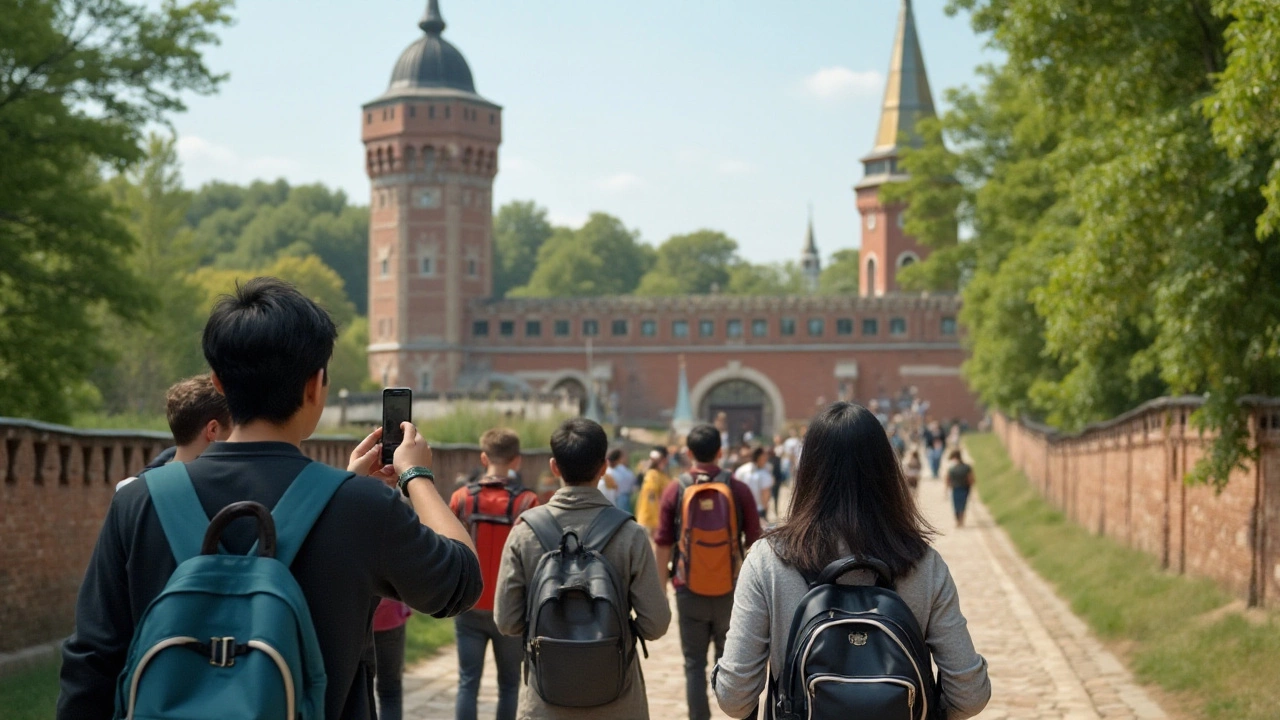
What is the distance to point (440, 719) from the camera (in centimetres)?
812

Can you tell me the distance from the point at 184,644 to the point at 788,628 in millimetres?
1391

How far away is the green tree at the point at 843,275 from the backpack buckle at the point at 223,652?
11731 cm

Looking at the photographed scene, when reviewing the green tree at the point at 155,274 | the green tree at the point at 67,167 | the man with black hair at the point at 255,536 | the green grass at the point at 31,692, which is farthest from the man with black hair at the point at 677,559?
the green tree at the point at 155,274

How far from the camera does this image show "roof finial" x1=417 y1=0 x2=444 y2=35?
218 feet

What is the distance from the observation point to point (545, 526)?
17.2 ft

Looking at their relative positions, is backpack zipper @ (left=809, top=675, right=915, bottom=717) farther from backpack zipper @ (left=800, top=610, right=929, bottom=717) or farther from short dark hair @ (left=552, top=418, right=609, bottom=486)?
short dark hair @ (left=552, top=418, right=609, bottom=486)

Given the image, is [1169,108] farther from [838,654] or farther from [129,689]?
[129,689]

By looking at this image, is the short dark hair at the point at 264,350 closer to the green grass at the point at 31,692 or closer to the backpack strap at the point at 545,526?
the backpack strap at the point at 545,526

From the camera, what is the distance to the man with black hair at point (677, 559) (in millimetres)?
6742

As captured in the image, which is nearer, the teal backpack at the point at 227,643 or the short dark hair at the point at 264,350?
the teal backpack at the point at 227,643

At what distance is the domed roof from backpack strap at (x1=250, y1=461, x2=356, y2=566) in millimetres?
65527

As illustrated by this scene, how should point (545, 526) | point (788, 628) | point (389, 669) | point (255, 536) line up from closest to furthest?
1. point (255, 536)
2. point (788, 628)
3. point (545, 526)
4. point (389, 669)

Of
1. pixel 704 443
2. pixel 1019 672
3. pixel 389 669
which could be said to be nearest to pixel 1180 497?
pixel 1019 672

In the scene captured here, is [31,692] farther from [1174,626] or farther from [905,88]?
[905,88]
